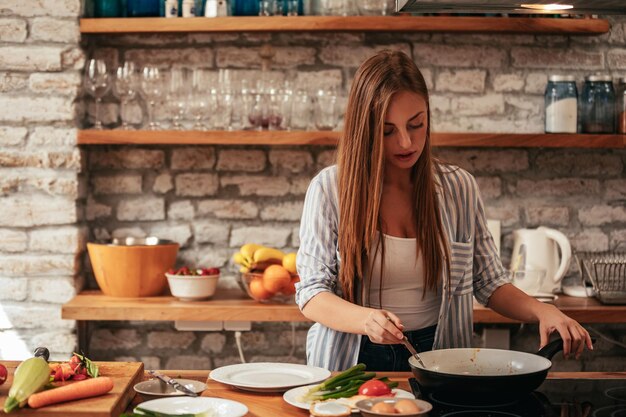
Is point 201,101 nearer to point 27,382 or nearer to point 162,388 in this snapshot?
point 162,388

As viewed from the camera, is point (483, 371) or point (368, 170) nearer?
point (483, 371)

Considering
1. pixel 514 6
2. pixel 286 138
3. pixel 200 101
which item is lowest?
pixel 286 138

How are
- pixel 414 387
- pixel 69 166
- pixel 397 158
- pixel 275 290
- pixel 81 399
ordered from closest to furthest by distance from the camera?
pixel 81 399, pixel 414 387, pixel 397 158, pixel 275 290, pixel 69 166

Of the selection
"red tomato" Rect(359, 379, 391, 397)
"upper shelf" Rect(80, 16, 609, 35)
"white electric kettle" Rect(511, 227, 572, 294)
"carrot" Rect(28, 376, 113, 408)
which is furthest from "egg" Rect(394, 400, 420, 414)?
"upper shelf" Rect(80, 16, 609, 35)

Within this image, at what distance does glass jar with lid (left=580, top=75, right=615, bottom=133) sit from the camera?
144 inches

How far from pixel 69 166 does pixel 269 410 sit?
2243mm

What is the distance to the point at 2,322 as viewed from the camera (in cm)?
363

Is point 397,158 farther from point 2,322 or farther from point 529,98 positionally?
point 2,322

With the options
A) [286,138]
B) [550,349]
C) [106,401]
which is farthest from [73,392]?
[286,138]

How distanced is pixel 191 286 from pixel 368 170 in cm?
143

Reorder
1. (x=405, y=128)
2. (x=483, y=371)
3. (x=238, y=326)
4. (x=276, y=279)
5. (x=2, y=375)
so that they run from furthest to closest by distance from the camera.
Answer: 1. (x=238, y=326)
2. (x=276, y=279)
3. (x=405, y=128)
4. (x=483, y=371)
5. (x=2, y=375)

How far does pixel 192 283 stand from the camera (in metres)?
3.48

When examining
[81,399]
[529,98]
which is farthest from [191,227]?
[81,399]

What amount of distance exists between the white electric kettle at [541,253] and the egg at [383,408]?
7.17 ft
